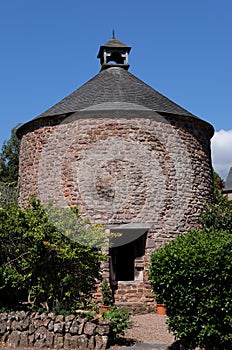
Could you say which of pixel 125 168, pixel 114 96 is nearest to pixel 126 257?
pixel 125 168

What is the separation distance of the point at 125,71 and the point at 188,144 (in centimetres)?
469

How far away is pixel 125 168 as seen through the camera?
1314cm

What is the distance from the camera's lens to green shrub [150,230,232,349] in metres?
6.57

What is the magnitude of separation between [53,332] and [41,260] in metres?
1.42

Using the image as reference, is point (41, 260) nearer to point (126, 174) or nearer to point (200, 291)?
point (200, 291)

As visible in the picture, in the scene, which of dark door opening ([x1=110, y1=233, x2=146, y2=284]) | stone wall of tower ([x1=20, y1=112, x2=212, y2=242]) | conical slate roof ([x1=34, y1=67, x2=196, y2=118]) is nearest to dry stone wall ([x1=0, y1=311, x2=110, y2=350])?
stone wall of tower ([x1=20, y1=112, x2=212, y2=242])

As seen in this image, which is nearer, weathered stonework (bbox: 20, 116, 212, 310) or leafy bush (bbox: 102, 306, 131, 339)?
leafy bush (bbox: 102, 306, 131, 339)

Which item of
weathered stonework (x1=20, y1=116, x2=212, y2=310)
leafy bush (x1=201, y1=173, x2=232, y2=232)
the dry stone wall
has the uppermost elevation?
weathered stonework (x1=20, y1=116, x2=212, y2=310)

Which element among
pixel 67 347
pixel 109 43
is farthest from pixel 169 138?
pixel 67 347

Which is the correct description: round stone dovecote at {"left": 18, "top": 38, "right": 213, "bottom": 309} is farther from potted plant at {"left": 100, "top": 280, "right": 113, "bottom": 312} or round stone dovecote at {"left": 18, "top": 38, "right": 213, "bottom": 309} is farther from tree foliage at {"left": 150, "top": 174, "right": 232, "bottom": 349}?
tree foliage at {"left": 150, "top": 174, "right": 232, "bottom": 349}

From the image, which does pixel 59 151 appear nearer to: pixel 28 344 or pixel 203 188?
pixel 203 188

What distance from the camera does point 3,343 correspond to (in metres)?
7.91

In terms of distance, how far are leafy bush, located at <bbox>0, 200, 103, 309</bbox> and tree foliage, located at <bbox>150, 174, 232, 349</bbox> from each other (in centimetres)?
186

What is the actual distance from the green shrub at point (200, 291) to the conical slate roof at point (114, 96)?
25.4 feet
